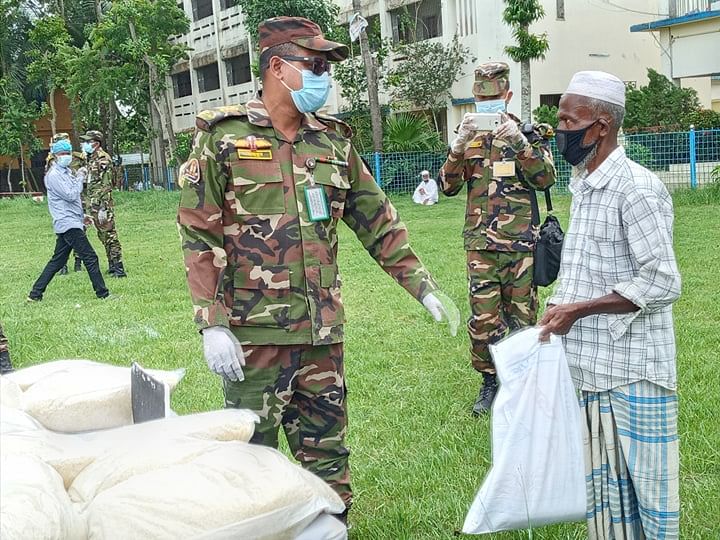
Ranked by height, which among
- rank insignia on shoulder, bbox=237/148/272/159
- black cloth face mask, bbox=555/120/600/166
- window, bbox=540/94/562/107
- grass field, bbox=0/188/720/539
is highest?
window, bbox=540/94/562/107

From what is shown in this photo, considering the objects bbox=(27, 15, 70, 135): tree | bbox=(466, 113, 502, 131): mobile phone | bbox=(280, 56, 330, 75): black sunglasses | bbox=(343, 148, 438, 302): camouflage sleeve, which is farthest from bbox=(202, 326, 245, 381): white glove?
bbox=(27, 15, 70, 135): tree

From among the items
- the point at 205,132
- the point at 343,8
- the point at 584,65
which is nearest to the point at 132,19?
the point at 343,8

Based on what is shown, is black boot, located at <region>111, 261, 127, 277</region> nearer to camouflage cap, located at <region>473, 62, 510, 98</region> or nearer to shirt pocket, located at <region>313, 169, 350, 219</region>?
camouflage cap, located at <region>473, 62, 510, 98</region>

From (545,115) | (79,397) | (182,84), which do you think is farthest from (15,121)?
(79,397)

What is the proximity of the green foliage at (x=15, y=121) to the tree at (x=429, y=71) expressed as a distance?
1497cm

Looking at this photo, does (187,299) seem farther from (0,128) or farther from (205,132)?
(0,128)

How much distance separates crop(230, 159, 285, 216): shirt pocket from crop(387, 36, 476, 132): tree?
19640 millimetres

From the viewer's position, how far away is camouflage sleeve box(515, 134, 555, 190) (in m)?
4.35

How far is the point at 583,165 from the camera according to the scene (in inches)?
101

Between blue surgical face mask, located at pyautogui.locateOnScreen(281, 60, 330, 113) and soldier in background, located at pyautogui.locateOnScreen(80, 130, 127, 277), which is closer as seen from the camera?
blue surgical face mask, located at pyautogui.locateOnScreen(281, 60, 330, 113)

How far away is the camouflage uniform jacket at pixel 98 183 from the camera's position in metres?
10.1

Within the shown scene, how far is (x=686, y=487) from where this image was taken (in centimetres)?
339

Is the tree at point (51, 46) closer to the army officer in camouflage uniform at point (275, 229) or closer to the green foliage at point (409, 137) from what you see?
the green foliage at point (409, 137)

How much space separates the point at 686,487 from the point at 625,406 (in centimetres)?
Answer: 113
